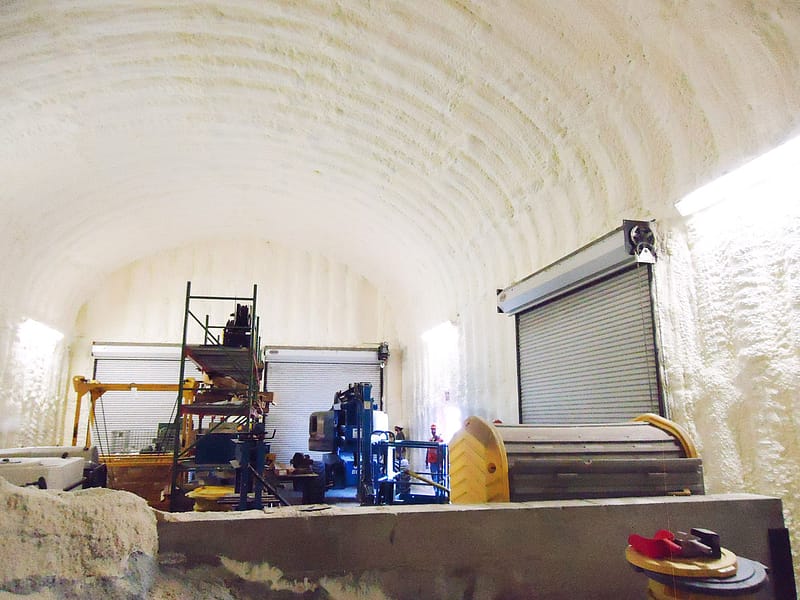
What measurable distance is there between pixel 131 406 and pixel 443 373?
277 inches

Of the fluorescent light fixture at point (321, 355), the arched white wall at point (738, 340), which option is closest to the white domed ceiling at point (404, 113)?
the arched white wall at point (738, 340)

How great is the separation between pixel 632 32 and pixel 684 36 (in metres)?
0.46

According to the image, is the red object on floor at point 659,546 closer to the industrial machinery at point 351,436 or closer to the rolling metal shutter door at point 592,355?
the rolling metal shutter door at point 592,355

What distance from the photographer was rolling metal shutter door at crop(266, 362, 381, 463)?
1261 cm

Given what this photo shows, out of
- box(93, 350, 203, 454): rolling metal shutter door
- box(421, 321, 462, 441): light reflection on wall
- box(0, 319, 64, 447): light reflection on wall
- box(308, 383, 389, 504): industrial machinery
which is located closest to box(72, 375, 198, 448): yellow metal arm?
box(0, 319, 64, 447): light reflection on wall

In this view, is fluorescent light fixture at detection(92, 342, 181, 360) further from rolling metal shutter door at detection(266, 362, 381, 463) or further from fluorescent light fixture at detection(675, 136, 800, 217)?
fluorescent light fixture at detection(675, 136, 800, 217)

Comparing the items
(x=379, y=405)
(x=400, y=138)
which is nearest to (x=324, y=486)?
(x=379, y=405)

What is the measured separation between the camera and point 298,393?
12789 millimetres

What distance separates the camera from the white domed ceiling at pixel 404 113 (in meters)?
4.11

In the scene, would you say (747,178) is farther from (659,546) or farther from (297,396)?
(297,396)

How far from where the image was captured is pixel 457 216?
8047 millimetres

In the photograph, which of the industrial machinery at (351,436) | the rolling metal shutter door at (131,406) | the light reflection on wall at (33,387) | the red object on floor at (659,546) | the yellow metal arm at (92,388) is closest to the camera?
the red object on floor at (659,546)

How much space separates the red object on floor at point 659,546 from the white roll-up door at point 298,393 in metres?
10.9

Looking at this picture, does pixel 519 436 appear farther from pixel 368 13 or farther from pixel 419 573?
pixel 368 13
